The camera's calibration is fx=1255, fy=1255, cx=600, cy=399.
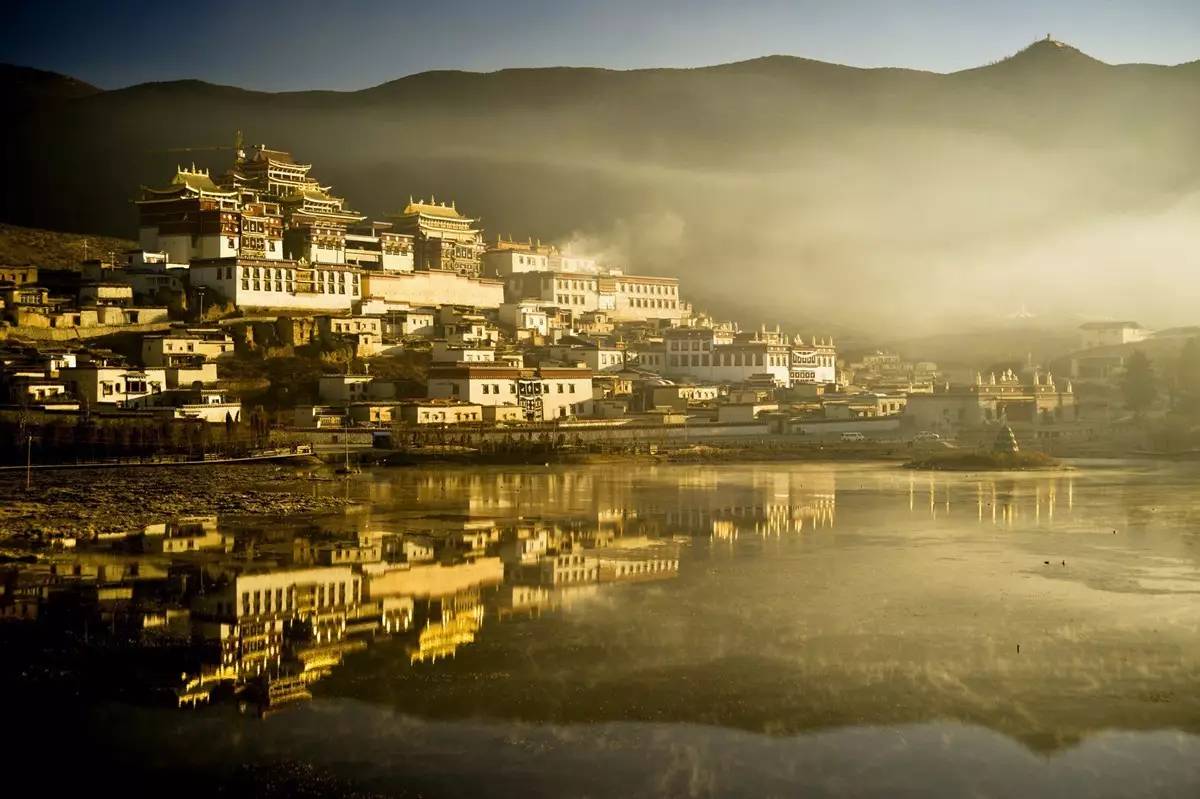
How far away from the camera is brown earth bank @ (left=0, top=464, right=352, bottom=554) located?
29.4 metres

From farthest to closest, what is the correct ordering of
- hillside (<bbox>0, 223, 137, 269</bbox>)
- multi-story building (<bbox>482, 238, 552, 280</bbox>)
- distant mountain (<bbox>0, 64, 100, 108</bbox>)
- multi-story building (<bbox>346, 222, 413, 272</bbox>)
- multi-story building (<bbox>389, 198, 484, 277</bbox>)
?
1. distant mountain (<bbox>0, 64, 100, 108</bbox>)
2. multi-story building (<bbox>482, 238, 552, 280</bbox>)
3. multi-story building (<bbox>389, 198, 484, 277</bbox>)
4. hillside (<bbox>0, 223, 137, 269</bbox>)
5. multi-story building (<bbox>346, 222, 413, 272</bbox>)

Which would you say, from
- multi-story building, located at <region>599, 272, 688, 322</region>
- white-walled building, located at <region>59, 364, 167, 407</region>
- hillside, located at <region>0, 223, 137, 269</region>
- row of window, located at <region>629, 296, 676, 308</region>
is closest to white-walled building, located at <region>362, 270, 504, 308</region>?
multi-story building, located at <region>599, 272, 688, 322</region>

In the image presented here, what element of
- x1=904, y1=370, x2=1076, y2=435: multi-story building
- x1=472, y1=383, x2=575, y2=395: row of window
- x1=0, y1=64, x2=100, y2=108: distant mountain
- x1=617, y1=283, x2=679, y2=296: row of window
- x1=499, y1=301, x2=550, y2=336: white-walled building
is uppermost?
x1=0, y1=64, x2=100, y2=108: distant mountain

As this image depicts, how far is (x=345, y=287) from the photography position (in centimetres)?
6328

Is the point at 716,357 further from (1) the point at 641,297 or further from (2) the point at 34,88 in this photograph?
(2) the point at 34,88

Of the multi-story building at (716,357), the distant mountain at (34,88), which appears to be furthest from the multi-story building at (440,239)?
the distant mountain at (34,88)

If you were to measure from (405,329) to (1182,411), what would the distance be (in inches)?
1576

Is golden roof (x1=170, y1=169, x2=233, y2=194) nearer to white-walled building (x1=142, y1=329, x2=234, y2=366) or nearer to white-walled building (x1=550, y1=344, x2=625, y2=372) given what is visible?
white-walled building (x1=142, y1=329, x2=234, y2=366)

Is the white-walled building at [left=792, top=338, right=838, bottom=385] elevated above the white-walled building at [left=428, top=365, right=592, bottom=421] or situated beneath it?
elevated above

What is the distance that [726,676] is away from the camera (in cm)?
1720

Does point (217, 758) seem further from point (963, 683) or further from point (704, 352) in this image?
point (704, 352)

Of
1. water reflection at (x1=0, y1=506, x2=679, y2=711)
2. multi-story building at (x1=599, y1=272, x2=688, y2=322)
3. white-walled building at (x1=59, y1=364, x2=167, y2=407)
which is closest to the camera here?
water reflection at (x1=0, y1=506, x2=679, y2=711)

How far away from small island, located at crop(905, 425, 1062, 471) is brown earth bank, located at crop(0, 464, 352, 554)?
2467 cm

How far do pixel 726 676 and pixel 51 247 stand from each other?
220 feet
